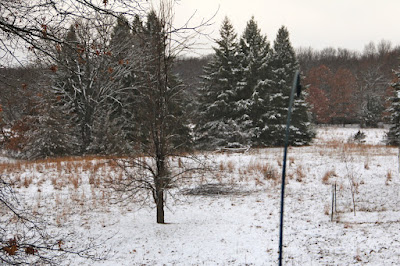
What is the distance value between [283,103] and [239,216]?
18.1m

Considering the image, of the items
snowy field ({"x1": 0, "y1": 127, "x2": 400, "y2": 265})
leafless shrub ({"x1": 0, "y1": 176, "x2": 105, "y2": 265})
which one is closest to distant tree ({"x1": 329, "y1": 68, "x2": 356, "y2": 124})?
snowy field ({"x1": 0, "y1": 127, "x2": 400, "y2": 265})

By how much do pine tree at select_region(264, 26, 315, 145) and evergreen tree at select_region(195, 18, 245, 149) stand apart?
291 cm

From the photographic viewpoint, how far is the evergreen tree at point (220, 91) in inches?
926

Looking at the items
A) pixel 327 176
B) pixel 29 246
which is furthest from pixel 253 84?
pixel 29 246

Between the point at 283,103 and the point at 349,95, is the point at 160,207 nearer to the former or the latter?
the point at 283,103

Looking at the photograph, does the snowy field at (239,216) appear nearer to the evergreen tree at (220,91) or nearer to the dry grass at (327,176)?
the dry grass at (327,176)

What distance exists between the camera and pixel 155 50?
6973mm

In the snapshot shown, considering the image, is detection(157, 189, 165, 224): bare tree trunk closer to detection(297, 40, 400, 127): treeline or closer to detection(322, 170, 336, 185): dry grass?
detection(322, 170, 336, 185): dry grass

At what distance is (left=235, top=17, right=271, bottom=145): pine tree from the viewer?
2320 centimetres

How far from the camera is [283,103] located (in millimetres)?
24953

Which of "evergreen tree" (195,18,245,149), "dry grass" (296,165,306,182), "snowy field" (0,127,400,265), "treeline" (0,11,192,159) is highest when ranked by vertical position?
"evergreen tree" (195,18,245,149)

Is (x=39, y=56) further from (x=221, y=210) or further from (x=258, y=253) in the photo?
(x=221, y=210)

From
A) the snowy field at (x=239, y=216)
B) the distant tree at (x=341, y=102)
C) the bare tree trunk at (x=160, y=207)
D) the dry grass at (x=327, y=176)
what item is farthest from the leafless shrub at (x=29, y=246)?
the distant tree at (x=341, y=102)

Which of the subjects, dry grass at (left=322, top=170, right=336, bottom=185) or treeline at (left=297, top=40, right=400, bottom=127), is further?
treeline at (left=297, top=40, right=400, bottom=127)
